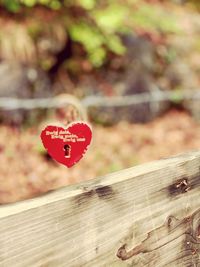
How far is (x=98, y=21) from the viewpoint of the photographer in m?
6.05

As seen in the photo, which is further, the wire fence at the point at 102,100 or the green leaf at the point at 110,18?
the green leaf at the point at 110,18

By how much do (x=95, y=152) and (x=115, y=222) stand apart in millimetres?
3746

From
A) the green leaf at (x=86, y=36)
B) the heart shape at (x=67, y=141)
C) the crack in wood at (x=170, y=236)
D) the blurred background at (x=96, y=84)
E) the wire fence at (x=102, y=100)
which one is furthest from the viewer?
the green leaf at (x=86, y=36)

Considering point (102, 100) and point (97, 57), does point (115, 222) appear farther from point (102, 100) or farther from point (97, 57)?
point (97, 57)

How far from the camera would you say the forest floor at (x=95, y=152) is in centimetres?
429

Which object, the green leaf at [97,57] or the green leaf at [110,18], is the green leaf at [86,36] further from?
the green leaf at [110,18]

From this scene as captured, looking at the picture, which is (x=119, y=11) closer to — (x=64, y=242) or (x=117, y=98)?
(x=117, y=98)

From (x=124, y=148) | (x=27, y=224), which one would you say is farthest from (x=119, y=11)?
(x=27, y=224)

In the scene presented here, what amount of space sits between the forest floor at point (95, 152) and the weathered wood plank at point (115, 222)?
2.72 meters

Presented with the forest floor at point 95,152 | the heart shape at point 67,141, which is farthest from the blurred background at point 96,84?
the heart shape at point 67,141

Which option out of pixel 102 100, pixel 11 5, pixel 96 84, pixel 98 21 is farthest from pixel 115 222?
pixel 98 21

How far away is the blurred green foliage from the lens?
5.74 metres

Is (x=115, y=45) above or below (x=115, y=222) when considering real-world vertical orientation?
above

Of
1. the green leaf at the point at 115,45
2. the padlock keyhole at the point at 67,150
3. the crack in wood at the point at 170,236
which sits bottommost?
the crack in wood at the point at 170,236
